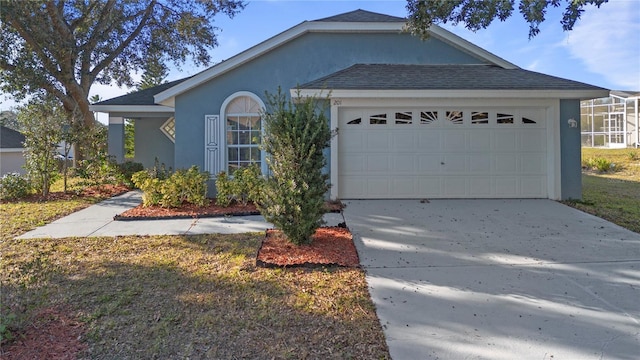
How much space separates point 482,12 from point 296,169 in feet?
15.8

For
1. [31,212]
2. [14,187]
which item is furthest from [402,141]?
[14,187]


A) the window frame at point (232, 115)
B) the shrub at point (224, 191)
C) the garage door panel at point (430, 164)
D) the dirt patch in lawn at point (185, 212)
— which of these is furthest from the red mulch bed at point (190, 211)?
the garage door panel at point (430, 164)

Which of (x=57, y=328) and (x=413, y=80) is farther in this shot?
(x=413, y=80)

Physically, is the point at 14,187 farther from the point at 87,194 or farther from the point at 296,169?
the point at 296,169

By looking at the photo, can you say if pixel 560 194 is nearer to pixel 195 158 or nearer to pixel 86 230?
pixel 195 158

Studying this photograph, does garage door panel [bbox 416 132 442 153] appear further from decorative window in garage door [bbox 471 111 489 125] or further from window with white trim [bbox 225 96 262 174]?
window with white trim [bbox 225 96 262 174]

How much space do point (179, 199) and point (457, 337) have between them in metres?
7.06

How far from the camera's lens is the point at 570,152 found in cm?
929

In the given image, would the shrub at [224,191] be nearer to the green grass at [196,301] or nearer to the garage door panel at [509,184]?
the green grass at [196,301]

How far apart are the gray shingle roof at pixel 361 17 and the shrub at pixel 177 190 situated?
5554 millimetres

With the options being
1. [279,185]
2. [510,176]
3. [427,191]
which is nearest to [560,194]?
[510,176]

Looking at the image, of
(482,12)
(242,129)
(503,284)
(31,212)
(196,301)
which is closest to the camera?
(196,301)

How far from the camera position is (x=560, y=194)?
928 cm

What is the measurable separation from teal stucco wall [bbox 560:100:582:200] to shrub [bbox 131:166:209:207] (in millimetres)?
8722
